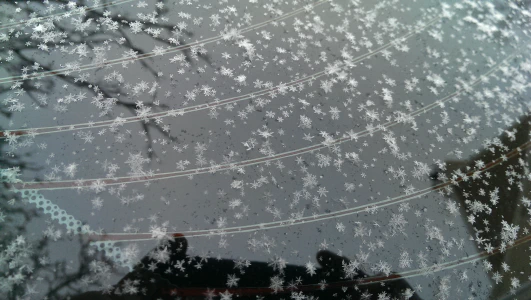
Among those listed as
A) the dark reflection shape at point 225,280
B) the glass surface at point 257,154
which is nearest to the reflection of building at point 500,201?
the glass surface at point 257,154

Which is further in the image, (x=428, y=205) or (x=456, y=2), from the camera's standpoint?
(x=456, y=2)

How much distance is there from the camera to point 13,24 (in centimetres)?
110

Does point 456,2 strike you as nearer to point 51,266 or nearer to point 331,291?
point 331,291

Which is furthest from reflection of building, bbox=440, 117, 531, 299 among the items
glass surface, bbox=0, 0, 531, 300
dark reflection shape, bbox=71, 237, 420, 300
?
dark reflection shape, bbox=71, 237, 420, 300

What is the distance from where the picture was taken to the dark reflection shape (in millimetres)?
816

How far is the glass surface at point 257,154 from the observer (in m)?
0.85

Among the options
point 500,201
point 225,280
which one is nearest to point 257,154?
point 225,280

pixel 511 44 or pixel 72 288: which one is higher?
pixel 511 44

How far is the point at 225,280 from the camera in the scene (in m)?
0.84

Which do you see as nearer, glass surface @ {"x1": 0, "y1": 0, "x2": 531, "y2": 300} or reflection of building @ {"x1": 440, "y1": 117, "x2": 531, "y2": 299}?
glass surface @ {"x1": 0, "y1": 0, "x2": 531, "y2": 300}

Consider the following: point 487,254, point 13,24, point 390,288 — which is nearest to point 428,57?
point 487,254

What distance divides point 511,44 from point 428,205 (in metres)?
0.84

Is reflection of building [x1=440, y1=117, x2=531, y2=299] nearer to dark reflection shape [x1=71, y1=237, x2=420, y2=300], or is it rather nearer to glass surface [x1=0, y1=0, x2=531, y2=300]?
glass surface [x1=0, y1=0, x2=531, y2=300]

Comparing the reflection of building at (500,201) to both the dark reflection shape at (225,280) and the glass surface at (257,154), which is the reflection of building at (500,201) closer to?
the glass surface at (257,154)
